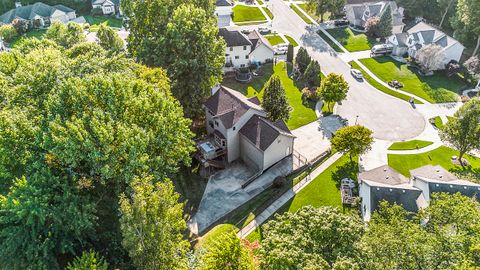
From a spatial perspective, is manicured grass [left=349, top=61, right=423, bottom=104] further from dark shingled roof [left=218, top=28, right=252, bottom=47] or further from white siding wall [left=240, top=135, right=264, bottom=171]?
white siding wall [left=240, top=135, right=264, bottom=171]

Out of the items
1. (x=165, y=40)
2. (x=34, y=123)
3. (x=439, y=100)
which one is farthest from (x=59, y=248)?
(x=439, y=100)

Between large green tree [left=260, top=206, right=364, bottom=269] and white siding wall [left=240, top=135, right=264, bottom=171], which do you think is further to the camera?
white siding wall [left=240, top=135, right=264, bottom=171]

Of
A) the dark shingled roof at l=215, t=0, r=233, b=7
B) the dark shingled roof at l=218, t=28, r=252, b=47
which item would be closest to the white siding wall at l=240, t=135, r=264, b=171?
the dark shingled roof at l=218, t=28, r=252, b=47

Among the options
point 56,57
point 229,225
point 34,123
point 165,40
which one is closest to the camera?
point 34,123

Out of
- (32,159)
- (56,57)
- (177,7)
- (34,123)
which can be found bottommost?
(32,159)

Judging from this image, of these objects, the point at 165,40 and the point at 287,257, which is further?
the point at 165,40

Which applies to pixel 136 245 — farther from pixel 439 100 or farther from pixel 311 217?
pixel 439 100

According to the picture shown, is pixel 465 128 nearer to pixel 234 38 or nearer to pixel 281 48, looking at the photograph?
pixel 281 48
